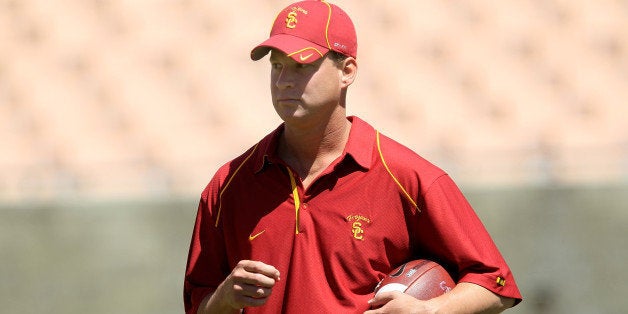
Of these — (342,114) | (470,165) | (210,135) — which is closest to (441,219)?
(342,114)

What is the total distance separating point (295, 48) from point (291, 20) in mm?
169

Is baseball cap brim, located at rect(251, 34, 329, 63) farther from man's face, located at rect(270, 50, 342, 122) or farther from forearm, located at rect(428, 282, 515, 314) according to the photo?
forearm, located at rect(428, 282, 515, 314)

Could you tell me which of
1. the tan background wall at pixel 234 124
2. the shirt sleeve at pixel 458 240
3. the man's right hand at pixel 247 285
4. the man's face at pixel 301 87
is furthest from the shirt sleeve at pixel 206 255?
the tan background wall at pixel 234 124

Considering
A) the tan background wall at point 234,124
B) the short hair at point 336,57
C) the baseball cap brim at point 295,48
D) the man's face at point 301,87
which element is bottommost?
the tan background wall at point 234,124

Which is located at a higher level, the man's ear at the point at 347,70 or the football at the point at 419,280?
the man's ear at the point at 347,70

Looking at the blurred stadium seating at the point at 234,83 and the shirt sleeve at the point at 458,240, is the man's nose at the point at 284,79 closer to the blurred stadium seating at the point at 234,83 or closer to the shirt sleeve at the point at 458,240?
the shirt sleeve at the point at 458,240

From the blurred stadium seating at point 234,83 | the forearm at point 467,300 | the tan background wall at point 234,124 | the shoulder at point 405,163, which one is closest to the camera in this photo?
the forearm at point 467,300

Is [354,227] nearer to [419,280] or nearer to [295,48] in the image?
[419,280]

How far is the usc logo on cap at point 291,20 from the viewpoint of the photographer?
3.42 meters

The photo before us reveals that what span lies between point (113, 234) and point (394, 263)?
332cm

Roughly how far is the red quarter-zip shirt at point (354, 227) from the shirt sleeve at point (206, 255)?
0.08 metres

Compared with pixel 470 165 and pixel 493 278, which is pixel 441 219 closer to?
pixel 493 278

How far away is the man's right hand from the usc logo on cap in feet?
2.23

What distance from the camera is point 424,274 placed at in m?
3.32
